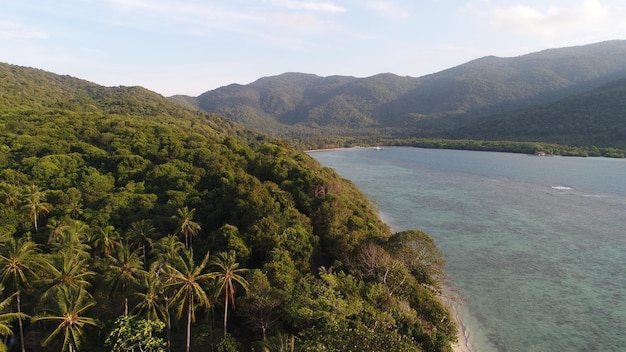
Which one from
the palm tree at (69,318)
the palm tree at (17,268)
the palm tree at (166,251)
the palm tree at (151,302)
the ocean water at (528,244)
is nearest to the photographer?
the palm tree at (69,318)

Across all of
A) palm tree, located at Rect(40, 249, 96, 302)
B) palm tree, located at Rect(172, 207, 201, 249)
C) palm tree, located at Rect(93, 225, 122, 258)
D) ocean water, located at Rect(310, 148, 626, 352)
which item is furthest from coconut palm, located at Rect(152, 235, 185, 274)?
ocean water, located at Rect(310, 148, 626, 352)

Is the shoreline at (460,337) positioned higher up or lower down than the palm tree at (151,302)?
lower down

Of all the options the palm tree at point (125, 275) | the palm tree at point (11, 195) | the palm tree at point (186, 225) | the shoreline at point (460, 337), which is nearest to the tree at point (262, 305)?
the palm tree at point (125, 275)

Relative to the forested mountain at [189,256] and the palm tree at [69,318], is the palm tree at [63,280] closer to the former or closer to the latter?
the forested mountain at [189,256]

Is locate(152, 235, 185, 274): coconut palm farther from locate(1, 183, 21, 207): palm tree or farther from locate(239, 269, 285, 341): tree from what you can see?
locate(1, 183, 21, 207): palm tree

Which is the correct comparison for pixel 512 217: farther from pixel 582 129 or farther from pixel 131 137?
pixel 582 129

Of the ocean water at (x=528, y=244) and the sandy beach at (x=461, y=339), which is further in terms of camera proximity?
the ocean water at (x=528, y=244)

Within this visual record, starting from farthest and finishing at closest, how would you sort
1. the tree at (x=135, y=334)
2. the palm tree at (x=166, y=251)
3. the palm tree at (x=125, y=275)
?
the palm tree at (x=166, y=251), the palm tree at (x=125, y=275), the tree at (x=135, y=334)
